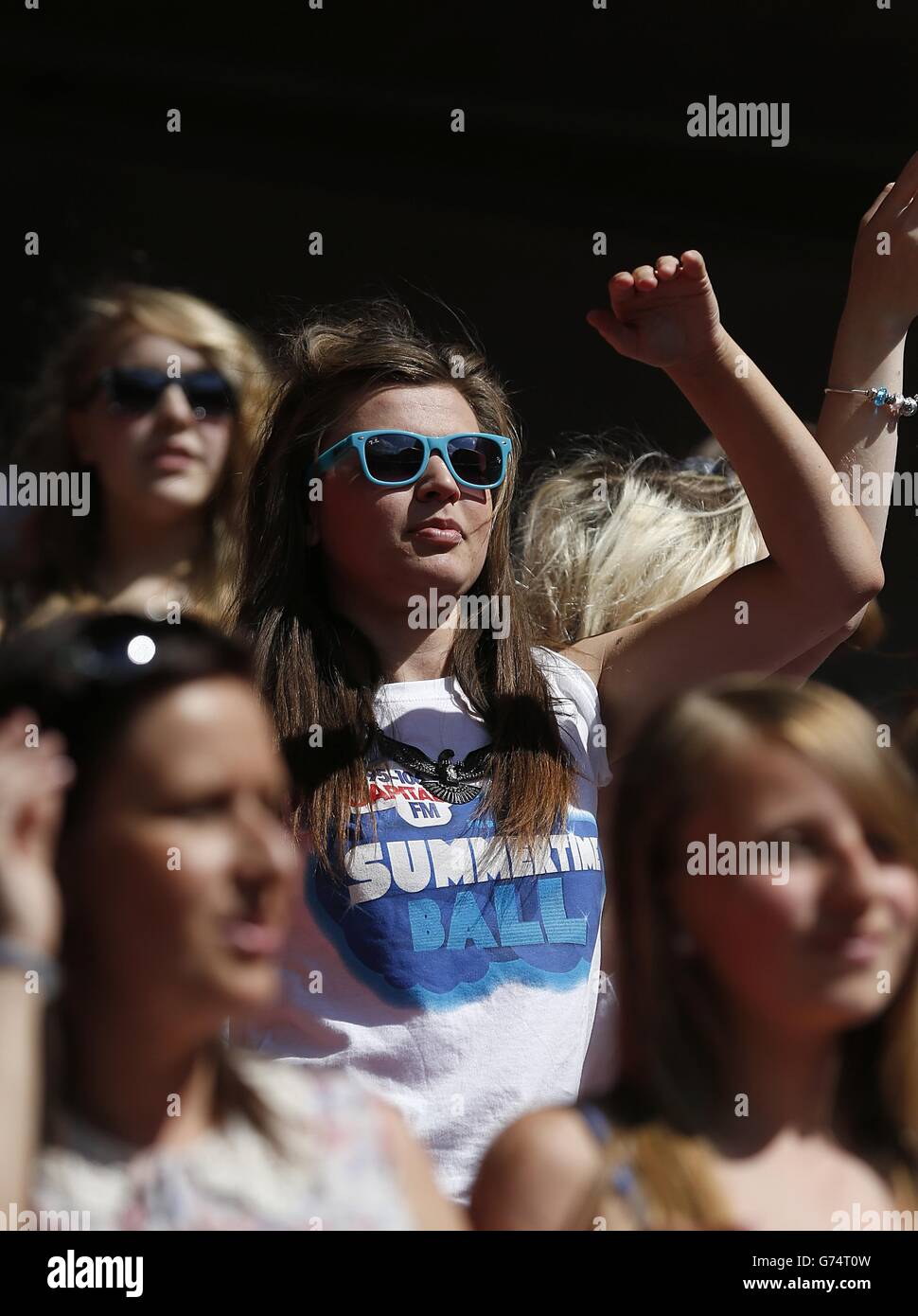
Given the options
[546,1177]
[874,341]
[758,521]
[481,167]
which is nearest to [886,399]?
[874,341]

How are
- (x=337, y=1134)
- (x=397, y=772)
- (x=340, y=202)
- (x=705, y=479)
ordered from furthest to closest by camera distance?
(x=340, y=202)
(x=705, y=479)
(x=397, y=772)
(x=337, y=1134)

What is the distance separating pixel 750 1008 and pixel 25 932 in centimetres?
51

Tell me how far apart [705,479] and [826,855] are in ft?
5.43

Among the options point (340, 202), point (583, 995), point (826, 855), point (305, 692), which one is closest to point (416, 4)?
point (340, 202)

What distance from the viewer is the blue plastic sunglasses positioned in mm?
1767

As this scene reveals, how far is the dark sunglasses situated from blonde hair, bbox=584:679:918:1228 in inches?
51.1

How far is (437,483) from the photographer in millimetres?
1752

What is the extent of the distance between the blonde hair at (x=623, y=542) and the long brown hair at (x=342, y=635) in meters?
0.45

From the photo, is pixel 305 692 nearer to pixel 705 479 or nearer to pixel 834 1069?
pixel 834 1069

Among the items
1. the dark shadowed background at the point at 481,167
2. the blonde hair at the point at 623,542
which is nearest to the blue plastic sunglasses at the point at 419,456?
the blonde hair at the point at 623,542

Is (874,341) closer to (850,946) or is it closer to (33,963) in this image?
(850,946)

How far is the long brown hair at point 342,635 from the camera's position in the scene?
166cm

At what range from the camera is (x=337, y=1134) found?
106 centimetres
